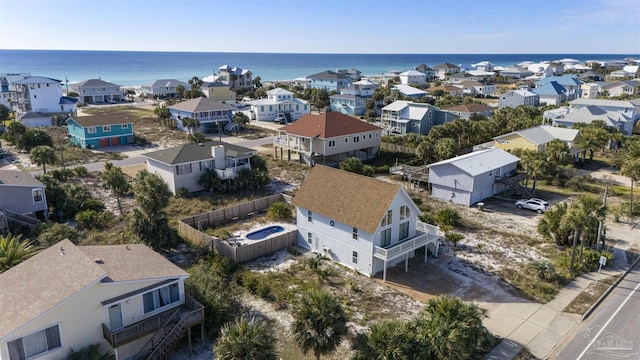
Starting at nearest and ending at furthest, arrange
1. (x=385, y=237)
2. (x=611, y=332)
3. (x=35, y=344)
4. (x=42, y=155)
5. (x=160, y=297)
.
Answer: (x=35, y=344) < (x=160, y=297) < (x=611, y=332) < (x=385, y=237) < (x=42, y=155)

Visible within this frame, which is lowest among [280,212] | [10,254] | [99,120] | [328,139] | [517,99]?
[280,212]

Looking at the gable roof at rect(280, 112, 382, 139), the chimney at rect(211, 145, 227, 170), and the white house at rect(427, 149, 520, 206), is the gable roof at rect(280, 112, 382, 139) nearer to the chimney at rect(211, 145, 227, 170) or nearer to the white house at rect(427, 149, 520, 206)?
the chimney at rect(211, 145, 227, 170)

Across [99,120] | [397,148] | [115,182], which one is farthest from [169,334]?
[99,120]

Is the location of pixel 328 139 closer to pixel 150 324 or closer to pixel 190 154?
pixel 190 154

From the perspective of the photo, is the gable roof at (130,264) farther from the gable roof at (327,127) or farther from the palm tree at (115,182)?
the gable roof at (327,127)

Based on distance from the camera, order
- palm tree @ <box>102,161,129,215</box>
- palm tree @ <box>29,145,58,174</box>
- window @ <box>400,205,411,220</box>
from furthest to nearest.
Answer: palm tree @ <box>29,145,58,174</box> < palm tree @ <box>102,161,129,215</box> < window @ <box>400,205,411,220</box>

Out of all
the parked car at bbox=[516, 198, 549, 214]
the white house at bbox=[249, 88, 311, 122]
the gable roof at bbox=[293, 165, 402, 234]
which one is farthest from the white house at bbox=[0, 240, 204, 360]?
the white house at bbox=[249, 88, 311, 122]
